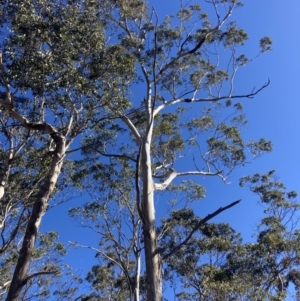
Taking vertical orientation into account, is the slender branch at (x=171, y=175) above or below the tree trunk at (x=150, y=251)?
above

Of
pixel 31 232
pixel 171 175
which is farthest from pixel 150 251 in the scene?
pixel 171 175

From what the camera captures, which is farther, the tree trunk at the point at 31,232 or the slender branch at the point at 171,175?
the slender branch at the point at 171,175

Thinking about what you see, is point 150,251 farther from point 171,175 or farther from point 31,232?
point 171,175

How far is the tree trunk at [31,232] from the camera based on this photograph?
479 centimetres

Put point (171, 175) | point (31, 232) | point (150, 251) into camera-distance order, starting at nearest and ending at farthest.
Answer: point (150, 251) → point (31, 232) → point (171, 175)

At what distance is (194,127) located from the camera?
12516 mm

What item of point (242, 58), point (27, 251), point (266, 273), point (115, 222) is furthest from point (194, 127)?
point (27, 251)

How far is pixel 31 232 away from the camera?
5426 millimetres

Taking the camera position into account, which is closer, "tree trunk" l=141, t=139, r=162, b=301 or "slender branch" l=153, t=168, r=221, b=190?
"tree trunk" l=141, t=139, r=162, b=301

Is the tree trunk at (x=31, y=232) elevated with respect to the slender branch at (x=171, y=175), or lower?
lower

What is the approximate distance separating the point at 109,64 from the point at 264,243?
776cm

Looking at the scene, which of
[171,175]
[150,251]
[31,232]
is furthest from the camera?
[171,175]

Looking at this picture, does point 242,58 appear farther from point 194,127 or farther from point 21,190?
point 21,190

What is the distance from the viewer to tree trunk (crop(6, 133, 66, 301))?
479 cm
